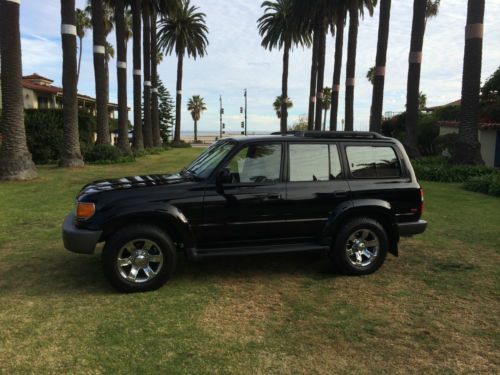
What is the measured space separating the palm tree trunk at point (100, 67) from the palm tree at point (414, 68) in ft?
44.9

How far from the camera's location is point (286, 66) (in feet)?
141

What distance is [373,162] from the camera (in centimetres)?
548

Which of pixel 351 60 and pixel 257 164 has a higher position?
pixel 351 60

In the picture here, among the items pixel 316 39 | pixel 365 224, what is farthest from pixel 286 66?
pixel 365 224

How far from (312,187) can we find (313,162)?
335 millimetres

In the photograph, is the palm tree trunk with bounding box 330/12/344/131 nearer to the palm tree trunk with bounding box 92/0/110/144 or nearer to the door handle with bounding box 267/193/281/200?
the palm tree trunk with bounding box 92/0/110/144

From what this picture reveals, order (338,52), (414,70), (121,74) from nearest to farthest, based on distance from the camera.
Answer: (414,70)
(121,74)
(338,52)

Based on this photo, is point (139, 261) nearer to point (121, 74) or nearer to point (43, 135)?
point (43, 135)

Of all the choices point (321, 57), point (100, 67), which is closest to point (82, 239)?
point (100, 67)

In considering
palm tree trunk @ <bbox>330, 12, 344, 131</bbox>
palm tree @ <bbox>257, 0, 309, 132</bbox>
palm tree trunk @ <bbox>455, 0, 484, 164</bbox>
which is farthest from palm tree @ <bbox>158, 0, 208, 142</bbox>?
palm tree trunk @ <bbox>455, 0, 484, 164</bbox>

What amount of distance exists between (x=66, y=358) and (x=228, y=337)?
1325 mm

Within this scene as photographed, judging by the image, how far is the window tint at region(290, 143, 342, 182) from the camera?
518 centimetres

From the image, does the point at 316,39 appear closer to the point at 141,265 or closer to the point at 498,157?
the point at 498,157

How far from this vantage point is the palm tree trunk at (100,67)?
63.2ft
